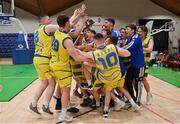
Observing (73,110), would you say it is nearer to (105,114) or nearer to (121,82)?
(105,114)

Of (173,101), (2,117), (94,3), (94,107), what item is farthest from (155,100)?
(94,3)

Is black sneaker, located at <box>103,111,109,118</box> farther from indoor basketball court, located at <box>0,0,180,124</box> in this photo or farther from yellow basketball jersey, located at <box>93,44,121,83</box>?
yellow basketball jersey, located at <box>93,44,121,83</box>

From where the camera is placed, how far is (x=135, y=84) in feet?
18.5

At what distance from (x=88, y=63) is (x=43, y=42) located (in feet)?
2.90

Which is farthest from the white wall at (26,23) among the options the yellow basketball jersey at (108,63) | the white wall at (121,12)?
the yellow basketball jersey at (108,63)

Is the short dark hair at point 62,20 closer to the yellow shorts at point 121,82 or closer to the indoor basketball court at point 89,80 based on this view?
the indoor basketball court at point 89,80

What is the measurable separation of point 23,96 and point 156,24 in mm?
14214

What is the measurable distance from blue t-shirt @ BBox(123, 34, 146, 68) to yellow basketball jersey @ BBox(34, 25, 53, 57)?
4.59ft

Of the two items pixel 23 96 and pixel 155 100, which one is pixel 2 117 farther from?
pixel 155 100

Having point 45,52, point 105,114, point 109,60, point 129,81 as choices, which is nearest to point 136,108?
point 129,81

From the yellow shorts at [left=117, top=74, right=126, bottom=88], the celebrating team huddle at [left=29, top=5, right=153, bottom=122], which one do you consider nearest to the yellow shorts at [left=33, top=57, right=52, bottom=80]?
the celebrating team huddle at [left=29, top=5, right=153, bottom=122]

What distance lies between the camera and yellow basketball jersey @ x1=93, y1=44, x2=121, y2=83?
4864mm

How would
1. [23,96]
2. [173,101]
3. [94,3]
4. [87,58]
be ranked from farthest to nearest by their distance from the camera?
[94,3]
[23,96]
[173,101]
[87,58]

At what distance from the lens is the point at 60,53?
465cm
